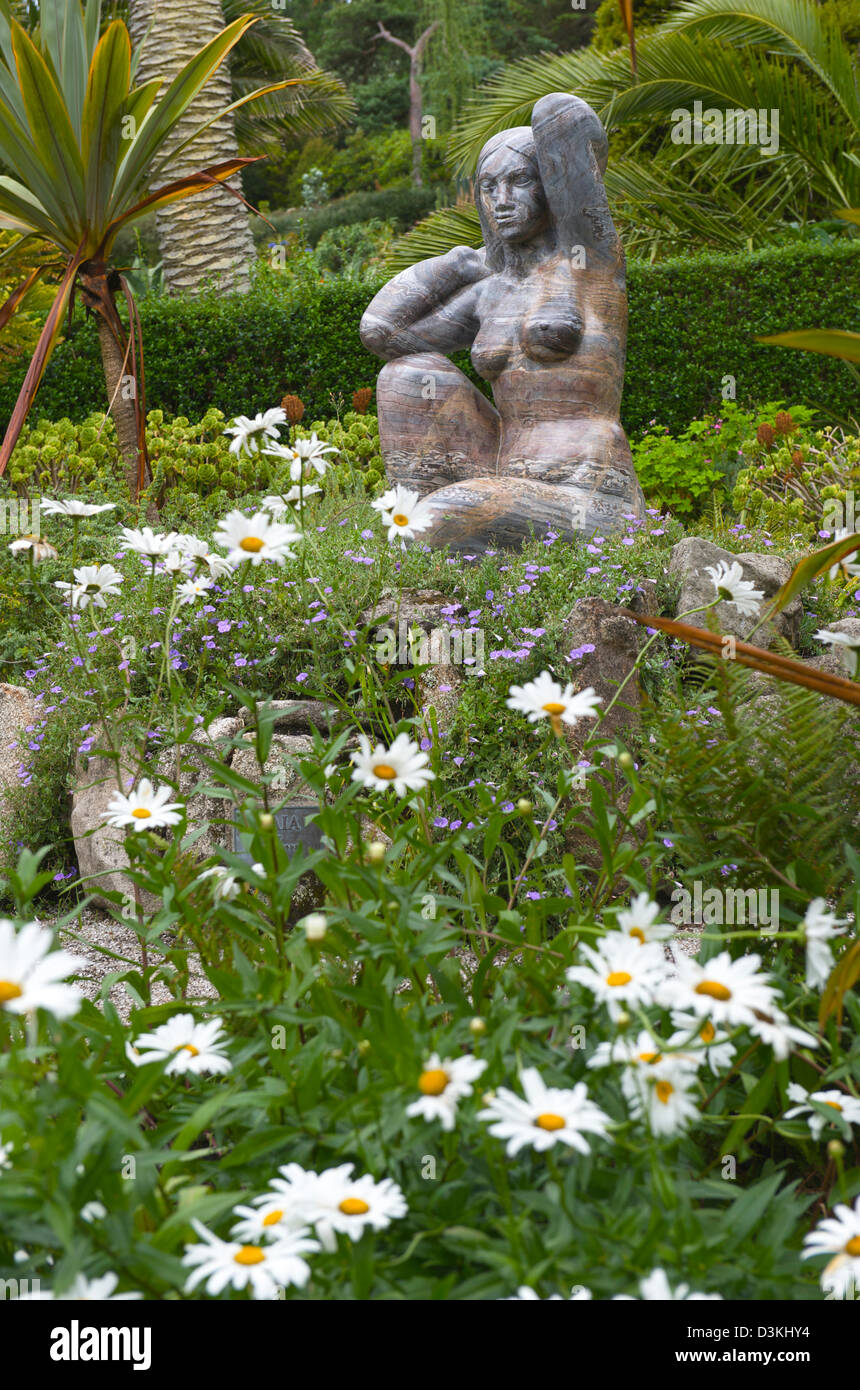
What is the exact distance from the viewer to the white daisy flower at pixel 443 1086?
3.08ft

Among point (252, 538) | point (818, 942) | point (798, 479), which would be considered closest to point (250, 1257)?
point (818, 942)

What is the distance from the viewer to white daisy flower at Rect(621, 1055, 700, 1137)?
972 millimetres

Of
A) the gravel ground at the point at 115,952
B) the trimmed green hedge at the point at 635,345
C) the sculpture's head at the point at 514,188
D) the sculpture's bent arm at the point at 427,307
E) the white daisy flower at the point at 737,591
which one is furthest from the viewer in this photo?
the trimmed green hedge at the point at 635,345

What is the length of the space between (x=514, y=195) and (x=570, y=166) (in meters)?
0.25

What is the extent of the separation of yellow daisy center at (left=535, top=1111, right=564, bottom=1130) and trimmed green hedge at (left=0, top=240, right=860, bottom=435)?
25.5 feet

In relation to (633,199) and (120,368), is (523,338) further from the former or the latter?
(633,199)

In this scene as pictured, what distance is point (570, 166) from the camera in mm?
4270

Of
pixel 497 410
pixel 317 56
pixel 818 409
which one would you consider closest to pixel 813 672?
pixel 497 410

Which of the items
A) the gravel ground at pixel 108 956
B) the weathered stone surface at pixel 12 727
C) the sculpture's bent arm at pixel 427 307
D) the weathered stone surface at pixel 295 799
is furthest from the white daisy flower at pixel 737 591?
the sculpture's bent arm at pixel 427 307

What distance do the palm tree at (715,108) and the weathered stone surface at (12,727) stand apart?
21.1ft

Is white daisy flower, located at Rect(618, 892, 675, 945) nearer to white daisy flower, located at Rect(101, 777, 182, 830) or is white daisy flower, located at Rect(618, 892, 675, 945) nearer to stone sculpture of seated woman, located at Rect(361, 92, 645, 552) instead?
white daisy flower, located at Rect(101, 777, 182, 830)

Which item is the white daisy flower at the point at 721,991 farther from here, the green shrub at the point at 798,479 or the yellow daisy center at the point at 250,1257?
the green shrub at the point at 798,479
